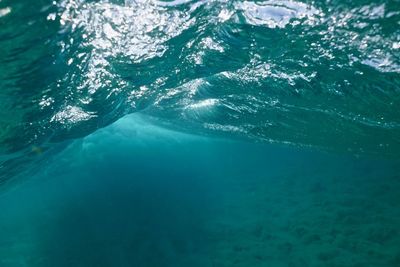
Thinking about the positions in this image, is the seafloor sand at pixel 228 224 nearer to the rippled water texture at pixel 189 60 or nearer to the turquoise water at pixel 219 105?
the turquoise water at pixel 219 105

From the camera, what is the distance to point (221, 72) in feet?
35.3

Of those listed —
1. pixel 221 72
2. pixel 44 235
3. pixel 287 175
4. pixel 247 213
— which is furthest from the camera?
pixel 287 175

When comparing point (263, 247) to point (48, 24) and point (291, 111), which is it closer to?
point (291, 111)

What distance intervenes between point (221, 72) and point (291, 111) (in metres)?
6.49

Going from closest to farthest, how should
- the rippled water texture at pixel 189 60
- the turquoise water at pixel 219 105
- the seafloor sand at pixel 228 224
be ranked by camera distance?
the rippled water texture at pixel 189 60
the turquoise water at pixel 219 105
the seafloor sand at pixel 228 224

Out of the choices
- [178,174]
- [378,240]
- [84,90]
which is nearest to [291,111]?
[378,240]

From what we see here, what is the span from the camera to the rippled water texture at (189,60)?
603 cm

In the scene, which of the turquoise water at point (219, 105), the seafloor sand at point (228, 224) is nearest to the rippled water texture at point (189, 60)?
the turquoise water at point (219, 105)

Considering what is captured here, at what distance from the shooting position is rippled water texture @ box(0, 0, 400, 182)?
19.8 feet

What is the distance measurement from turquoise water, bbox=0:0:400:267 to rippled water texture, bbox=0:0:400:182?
0.15ft

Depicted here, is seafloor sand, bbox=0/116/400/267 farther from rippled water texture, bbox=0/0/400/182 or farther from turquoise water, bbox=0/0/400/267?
rippled water texture, bbox=0/0/400/182

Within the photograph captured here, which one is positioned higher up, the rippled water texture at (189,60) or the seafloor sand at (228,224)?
the rippled water texture at (189,60)

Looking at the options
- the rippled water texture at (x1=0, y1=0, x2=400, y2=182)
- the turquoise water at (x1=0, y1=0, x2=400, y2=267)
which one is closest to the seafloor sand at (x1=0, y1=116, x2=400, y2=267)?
the turquoise water at (x1=0, y1=0, x2=400, y2=267)

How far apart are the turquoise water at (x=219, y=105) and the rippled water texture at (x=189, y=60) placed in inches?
1.8
